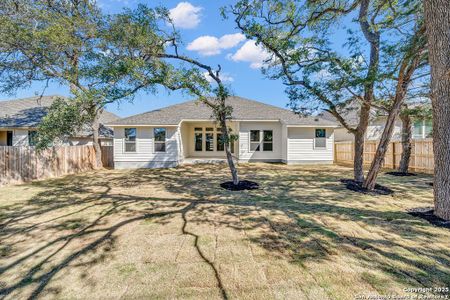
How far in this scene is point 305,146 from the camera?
15.0 m

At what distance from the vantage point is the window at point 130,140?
1400 centimetres

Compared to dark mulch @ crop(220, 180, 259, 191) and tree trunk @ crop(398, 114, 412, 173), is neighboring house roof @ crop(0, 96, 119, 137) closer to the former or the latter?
dark mulch @ crop(220, 180, 259, 191)

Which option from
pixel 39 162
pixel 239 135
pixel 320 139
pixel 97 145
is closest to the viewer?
pixel 39 162

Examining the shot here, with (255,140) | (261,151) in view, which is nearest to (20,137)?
(255,140)

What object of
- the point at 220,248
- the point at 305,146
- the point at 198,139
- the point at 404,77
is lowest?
the point at 220,248

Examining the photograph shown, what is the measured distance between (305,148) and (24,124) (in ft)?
61.2

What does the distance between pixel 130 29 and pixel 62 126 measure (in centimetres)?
378

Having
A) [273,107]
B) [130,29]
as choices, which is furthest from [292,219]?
[273,107]

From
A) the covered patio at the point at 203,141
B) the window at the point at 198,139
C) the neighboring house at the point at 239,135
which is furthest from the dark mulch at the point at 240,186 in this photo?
the window at the point at 198,139

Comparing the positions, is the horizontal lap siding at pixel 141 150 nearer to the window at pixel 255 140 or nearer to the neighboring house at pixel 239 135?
the neighboring house at pixel 239 135

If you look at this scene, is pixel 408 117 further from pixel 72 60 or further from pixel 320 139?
pixel 72 60

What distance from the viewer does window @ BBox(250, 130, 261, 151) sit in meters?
15.5

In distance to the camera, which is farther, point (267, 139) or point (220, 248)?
point (267, 139)

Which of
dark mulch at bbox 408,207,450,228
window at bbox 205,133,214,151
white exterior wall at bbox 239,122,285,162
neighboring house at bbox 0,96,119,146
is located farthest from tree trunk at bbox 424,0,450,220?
neighboring house at bbox 0,96,119,146
